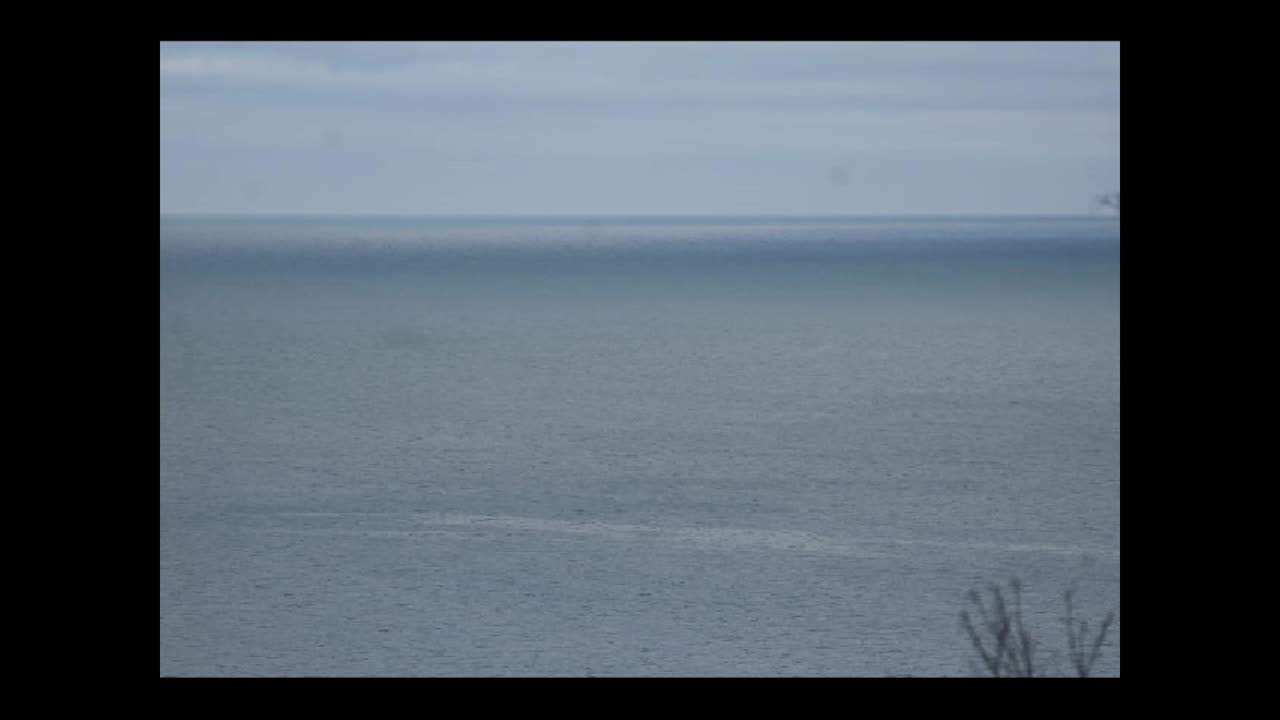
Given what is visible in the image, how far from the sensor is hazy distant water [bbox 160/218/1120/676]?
28.1 feet

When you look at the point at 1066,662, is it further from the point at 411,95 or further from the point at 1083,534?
the point at 411,95

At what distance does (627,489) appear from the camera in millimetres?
12078

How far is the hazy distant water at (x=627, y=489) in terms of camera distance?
857cm

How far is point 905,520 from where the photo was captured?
36.5 feet
